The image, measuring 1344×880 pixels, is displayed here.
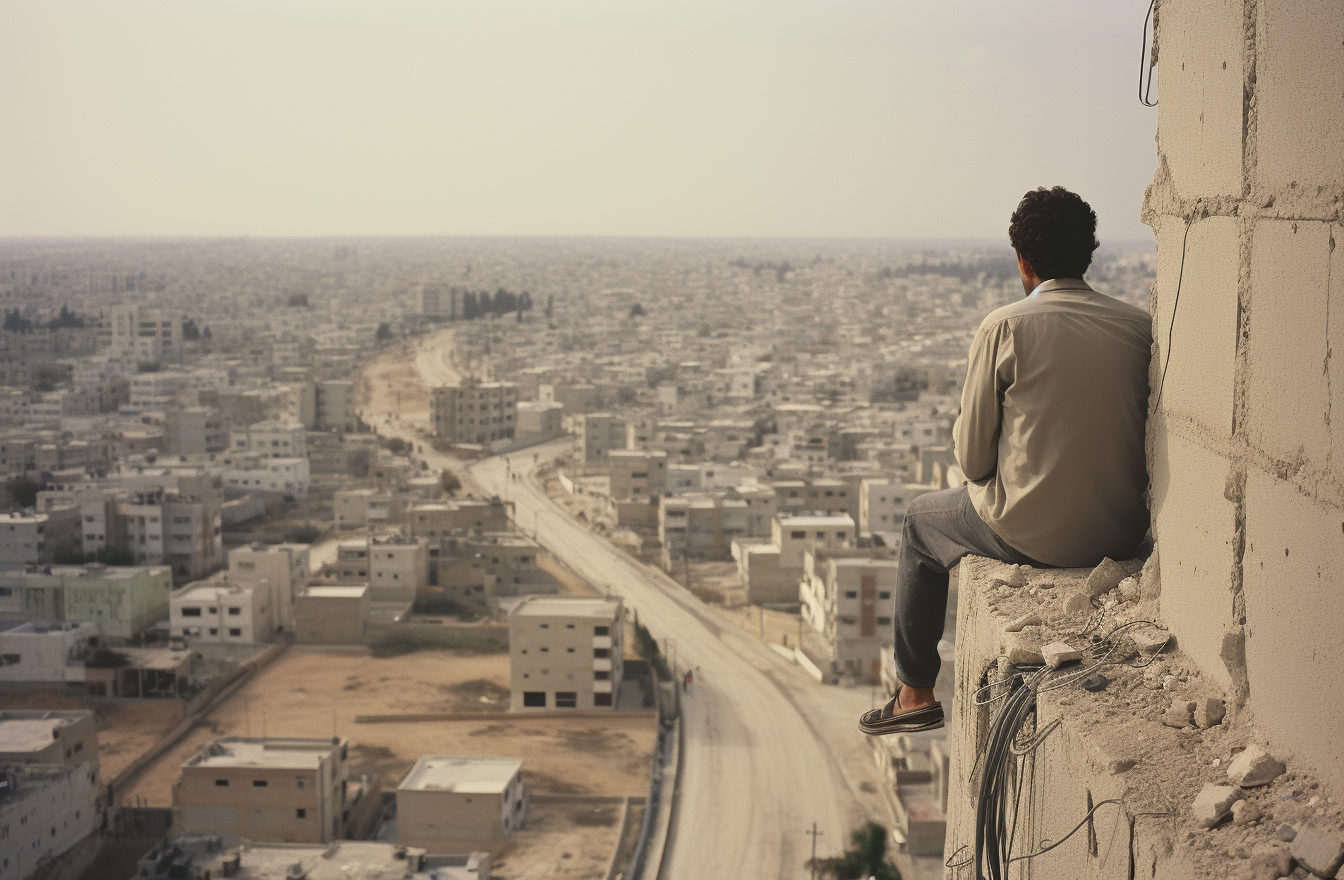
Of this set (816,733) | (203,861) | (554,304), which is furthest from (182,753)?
(554,304)

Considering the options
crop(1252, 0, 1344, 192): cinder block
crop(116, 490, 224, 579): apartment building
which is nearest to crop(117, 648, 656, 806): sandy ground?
crop(116, 490, 224, 579): apartment building

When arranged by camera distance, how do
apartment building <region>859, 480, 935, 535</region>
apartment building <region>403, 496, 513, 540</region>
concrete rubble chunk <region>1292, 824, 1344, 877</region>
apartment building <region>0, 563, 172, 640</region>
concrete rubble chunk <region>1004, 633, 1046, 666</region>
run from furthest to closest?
apartment building <region>859, 480, 935, 535</region>, apartment building <region>403, 496, 513, 540</region>, apartment building <region>0, 563, 172, 640</region>, concrete rubble chunk <region>1004, 633, 1046, 666</region>, concrete rubble chunk <region>1292, 824, 1344, 877</region>

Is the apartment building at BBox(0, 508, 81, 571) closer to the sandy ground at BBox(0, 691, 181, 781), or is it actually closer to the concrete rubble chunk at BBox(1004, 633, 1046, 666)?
the sandy ground at BBox(0, 691, 181, 781)

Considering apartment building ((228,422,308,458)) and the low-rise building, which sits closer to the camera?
the low-rise building

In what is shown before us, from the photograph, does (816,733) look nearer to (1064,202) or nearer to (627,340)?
(1064,202)

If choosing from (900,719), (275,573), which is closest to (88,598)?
(275,573)

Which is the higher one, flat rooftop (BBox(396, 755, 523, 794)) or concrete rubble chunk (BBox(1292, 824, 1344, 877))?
concrete rubble chunk (BBox(1292, 824, 1344, 877))

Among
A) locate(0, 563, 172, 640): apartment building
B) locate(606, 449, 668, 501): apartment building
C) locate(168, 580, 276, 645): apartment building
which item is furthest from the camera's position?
locate(606, 449, 668, 501): apartment building

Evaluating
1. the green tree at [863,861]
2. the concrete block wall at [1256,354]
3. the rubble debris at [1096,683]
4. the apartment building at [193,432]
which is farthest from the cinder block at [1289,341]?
the apartment building at [193,432]
